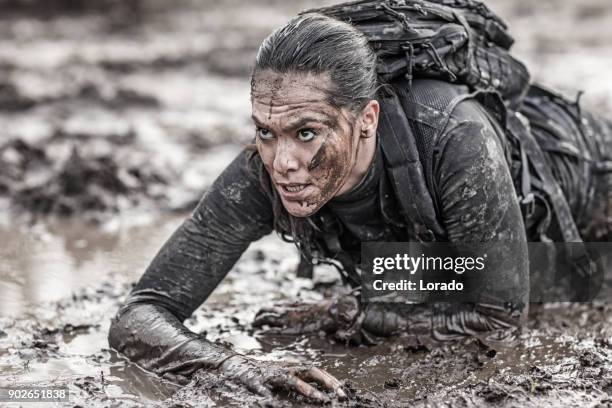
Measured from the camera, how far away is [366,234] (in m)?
3.64

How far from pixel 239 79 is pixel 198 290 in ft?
19.8

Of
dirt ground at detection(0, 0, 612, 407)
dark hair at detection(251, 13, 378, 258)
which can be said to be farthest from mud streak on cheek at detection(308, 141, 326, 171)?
dirt ground at detection(0, 0, 612, 407)

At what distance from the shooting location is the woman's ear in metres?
3.23

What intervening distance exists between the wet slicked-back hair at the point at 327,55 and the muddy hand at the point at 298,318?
3.51 feet

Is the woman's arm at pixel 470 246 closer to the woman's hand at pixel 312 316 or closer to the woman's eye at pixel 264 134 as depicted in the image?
the woman's hand at pixel 312 316

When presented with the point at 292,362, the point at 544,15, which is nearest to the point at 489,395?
the point at 292,362

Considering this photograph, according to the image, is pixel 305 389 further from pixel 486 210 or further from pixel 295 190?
pixel 486 210

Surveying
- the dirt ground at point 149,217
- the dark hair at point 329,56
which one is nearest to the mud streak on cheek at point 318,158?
the dark hair at point 329,56

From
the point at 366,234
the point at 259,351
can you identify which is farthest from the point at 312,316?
the point at 366,234

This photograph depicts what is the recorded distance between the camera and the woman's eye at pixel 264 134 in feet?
10.4

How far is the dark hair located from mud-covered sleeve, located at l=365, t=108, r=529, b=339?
0.39m

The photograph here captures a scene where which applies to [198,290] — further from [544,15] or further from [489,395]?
[544,15]

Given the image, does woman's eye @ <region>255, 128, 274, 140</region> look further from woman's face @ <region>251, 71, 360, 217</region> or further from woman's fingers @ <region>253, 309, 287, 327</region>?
woman's fingers @ <region>253, 309, 287, 327</region>

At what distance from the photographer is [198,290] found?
3660mm
